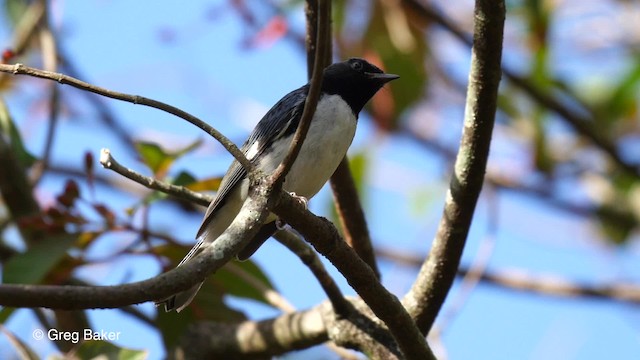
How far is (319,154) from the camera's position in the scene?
3.77m

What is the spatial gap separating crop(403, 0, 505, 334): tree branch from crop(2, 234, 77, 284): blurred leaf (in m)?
1.40

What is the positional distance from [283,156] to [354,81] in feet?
3.17

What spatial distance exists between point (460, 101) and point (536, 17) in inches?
71.6

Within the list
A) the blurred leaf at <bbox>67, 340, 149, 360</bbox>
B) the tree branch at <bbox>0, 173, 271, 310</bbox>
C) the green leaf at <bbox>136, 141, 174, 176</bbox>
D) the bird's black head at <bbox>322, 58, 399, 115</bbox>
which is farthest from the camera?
the bird's black head at <bbox>322, 58, 399, 115</bbox>

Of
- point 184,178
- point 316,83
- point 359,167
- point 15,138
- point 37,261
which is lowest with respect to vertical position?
point 316,83

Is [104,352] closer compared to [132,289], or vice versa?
[132,289]

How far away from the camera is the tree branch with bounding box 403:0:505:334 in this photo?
9.27ft

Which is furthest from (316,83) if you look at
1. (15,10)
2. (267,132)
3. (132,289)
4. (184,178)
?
(15,10)

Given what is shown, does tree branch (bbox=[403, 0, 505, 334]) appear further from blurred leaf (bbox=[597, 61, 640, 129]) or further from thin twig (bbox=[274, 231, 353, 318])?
blurred leaf (bbox=[597, 61, 640, 129])

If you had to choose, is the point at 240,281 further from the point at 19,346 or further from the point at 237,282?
the point at 19,346

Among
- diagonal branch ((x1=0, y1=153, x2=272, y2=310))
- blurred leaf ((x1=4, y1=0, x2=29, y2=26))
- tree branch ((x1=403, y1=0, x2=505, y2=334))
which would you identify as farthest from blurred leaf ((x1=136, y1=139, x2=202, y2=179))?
blurred leaf ((x1=4, y1=0, x2=29, y2=26))

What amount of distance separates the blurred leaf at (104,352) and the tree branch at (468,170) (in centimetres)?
102

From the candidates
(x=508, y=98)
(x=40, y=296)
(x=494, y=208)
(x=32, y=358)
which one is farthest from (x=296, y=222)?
(x=508, y=98)

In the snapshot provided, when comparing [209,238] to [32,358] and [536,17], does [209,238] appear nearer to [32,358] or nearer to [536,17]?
[32,358]
